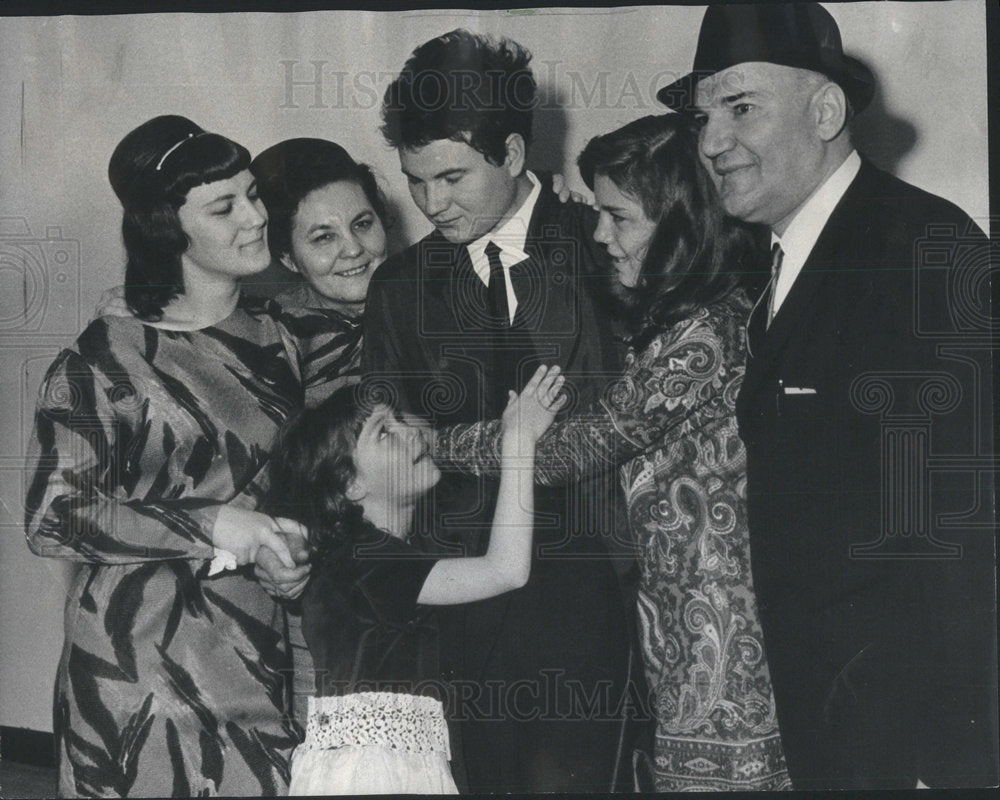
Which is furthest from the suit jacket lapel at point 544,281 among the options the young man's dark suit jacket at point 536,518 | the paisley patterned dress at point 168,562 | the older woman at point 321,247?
the paisley patterned dress at point 168,562

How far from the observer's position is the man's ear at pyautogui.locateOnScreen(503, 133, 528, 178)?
2871 mm

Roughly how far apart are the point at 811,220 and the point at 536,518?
92 centimetres

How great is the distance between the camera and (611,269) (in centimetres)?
285

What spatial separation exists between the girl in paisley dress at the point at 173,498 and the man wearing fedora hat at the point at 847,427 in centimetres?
108

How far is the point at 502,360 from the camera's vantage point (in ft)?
9.39

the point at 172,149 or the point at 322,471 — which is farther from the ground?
the point at 172,149

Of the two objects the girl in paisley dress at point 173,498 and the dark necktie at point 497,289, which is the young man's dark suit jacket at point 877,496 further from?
the girl in paisley dress at point 173,498

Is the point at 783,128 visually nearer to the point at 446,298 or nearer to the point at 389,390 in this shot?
the point at 446,298

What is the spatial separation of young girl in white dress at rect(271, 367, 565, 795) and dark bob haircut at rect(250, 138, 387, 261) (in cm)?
45

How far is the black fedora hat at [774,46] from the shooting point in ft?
9.36

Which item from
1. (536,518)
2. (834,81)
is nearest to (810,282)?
(834,81)

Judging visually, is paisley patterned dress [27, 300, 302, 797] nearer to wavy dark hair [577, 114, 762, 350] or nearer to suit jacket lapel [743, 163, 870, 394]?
wavy dark hair [577, 114, 762, 350]

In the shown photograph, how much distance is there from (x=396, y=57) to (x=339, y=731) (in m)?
1.55

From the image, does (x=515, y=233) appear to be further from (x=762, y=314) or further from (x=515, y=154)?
(x=762, y=314)
